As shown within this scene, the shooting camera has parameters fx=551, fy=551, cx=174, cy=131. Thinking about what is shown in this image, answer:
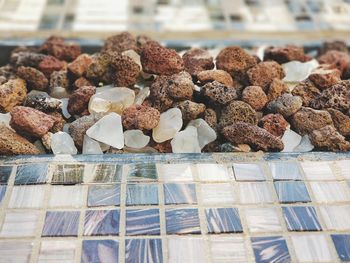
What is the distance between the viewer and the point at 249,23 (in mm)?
2633

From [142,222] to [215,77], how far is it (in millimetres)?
585

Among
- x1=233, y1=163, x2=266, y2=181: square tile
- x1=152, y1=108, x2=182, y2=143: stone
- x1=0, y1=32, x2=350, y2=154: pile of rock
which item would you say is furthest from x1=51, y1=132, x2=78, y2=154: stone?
x1=233, y1=163, x2=266, y2=181: square tile

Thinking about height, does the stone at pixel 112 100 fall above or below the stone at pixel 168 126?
above

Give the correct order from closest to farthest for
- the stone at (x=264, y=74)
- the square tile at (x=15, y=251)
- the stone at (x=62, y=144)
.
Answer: the square tile at (x=15, y=251) → the stone at (x=62, y=144) → the stone at (x=264, y=74)

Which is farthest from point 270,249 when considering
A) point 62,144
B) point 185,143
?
point 62,144

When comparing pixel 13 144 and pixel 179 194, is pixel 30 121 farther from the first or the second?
pixel 179 194

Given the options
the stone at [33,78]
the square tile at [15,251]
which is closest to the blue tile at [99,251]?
the square tile at [15,251]

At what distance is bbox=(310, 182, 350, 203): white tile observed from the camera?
1.31m

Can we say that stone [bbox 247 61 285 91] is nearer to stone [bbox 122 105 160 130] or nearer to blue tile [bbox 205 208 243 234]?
stone [bbox 122 105 160 130]

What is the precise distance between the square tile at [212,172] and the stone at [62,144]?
342mm

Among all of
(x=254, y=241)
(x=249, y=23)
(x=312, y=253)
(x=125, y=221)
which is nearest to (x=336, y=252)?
(x=312, y=253)

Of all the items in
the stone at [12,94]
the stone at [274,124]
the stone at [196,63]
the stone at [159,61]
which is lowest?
the stone at [274,124]

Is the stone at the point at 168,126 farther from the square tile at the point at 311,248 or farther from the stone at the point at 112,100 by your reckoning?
the square tile at the point at 311,248

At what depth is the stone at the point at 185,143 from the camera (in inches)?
57.8
